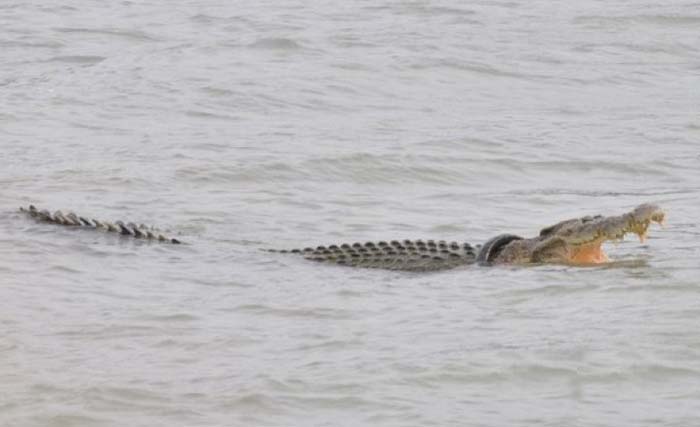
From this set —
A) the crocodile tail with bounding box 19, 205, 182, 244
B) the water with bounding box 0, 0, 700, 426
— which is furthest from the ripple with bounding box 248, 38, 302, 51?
the crocodile tail with bounding box 19, 205, 182, 244

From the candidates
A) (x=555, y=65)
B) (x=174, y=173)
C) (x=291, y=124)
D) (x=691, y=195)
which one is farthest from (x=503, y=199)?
(x=555, y=65)

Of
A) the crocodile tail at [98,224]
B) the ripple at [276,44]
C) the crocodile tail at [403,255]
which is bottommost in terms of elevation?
the crocodile tail at [98,224]

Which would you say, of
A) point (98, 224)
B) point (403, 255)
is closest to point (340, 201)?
point (98, 224)

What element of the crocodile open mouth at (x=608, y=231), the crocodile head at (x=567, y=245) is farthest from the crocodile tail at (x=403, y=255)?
the crocodile open mouth at (x=608, y=231)

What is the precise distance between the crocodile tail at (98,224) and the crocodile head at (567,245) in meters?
2.02

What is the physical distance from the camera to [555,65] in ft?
58.8

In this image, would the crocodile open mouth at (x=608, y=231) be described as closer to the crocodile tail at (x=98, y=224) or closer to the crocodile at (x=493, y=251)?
the crocodile at (x=493, y=251)

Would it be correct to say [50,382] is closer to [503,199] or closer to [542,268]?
[542,268]

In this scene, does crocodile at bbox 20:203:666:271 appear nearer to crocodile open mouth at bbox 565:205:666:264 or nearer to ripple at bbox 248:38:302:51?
crocodile open mouth at bbox 565:205:666:264

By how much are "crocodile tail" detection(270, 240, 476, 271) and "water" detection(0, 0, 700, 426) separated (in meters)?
0.09

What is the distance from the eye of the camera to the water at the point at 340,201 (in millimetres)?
6766

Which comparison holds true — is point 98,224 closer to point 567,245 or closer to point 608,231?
point 567,245

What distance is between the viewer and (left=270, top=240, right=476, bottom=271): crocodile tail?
9.11 meters

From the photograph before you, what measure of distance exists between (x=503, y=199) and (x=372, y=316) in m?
3.92
